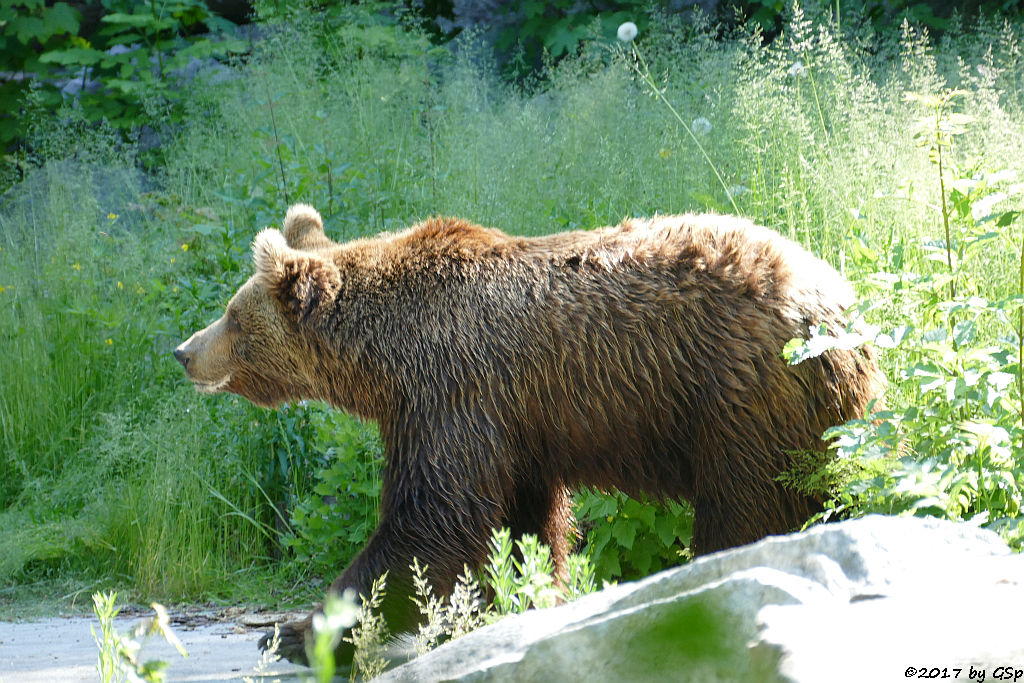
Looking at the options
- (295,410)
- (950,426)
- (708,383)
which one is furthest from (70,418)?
(950,426)

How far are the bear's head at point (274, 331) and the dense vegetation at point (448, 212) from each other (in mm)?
1191

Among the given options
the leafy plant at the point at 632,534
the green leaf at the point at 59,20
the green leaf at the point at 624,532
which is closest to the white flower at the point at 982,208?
the leafy plant at the point at 632,534

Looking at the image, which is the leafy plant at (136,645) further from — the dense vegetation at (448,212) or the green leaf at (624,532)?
the green leaf at (624,532)

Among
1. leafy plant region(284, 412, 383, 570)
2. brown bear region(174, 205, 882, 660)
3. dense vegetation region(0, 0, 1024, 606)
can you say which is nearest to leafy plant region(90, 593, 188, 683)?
dense vegetation region(0, 0, 1024, 606)

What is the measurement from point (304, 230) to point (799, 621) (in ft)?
12.2

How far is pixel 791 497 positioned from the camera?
147 inches

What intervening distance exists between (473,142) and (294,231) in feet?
8.77

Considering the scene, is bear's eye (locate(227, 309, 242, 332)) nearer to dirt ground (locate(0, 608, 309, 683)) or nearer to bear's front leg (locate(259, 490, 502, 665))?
bear's front leg (locate(259, 490, 502, 665))

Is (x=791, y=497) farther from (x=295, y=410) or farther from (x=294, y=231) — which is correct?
(x=295, y=410)

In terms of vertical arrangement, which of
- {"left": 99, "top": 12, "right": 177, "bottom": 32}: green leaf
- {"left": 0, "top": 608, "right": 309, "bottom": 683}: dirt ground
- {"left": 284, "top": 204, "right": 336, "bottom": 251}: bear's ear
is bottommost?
{"left": 0, "top": 608, "right": 309, "bottom": 683}: dirt ground

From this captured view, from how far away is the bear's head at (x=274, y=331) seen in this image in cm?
439

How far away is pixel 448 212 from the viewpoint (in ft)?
21.2

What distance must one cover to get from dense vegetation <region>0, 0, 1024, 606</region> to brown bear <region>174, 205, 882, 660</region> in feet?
0.84

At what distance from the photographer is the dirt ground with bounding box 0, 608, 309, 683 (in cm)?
455
